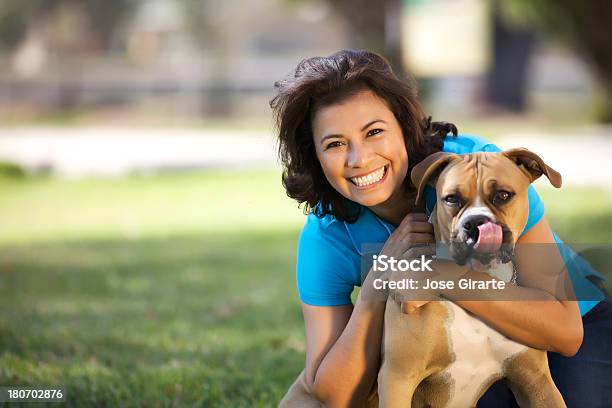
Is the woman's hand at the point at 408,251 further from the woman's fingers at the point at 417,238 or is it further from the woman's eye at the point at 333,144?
the woman's eye at the point at 333,144

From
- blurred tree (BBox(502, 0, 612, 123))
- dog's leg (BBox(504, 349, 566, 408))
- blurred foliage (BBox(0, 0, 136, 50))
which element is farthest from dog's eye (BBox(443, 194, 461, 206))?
blurred foliage (BBox(0, 0, 136, 50))

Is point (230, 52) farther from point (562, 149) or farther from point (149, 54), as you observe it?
point (562, 149)

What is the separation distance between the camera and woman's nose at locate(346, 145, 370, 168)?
3223mm

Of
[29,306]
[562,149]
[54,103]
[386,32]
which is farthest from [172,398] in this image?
[54,103]

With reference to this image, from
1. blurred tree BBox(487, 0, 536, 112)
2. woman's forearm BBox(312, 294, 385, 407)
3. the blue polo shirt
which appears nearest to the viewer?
woman's forearm BBox(312, 294, 385, 407)

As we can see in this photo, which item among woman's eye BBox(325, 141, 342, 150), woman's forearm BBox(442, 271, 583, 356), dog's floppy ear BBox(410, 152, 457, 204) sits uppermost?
woman's eye BBox(325, 141, 342, 150)

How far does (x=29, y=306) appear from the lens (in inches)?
245

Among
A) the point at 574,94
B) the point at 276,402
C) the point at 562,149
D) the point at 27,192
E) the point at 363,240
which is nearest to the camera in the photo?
the point at 363,240

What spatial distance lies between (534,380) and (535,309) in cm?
24

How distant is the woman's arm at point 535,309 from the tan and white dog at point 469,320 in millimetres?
48

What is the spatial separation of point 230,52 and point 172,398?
32672mm

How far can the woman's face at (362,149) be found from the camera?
3266 millimetres

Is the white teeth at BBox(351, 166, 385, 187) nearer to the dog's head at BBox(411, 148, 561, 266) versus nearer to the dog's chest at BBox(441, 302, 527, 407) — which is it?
the dog's head at BBox(411, 148, 561, 266)

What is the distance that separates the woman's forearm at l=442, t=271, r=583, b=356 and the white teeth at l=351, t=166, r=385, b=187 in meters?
0.55
